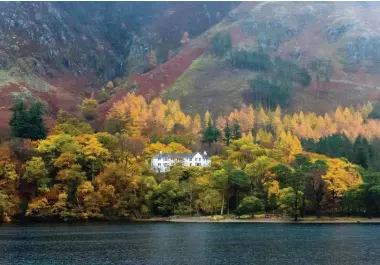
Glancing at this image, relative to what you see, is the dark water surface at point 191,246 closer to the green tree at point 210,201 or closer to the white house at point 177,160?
the green tree at point 210,201

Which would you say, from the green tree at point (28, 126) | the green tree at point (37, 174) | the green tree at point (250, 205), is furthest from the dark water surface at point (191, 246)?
the green tree at point (28, 126)

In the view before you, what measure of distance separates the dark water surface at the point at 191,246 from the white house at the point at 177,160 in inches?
2026

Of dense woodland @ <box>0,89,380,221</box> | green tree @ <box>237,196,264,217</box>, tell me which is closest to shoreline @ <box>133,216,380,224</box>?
green tree @ <box>237,196,264,217</box>

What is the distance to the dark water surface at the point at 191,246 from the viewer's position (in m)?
60.4

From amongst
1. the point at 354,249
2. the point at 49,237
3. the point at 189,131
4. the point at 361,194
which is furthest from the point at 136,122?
the point at 354,249

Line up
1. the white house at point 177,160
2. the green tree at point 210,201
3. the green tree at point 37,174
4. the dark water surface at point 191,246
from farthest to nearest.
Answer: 1. the white house at point 177,160
2. the green tree at point 37,174
3. the green tree at point 210,201
4. the dark water surface at point 191,246

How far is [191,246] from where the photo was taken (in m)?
71.9

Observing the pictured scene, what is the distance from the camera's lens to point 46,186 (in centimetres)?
12800

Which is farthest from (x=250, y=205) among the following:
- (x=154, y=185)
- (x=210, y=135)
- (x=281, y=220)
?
(x=210, y=135)

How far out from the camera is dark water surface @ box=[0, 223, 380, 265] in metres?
60.4

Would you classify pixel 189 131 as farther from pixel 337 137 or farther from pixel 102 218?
pixel 102 218

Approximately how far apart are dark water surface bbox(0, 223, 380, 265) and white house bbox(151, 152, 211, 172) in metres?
51.5

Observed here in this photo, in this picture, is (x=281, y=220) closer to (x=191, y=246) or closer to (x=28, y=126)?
(x=191, y=246)

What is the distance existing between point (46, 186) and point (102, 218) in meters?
13.8
